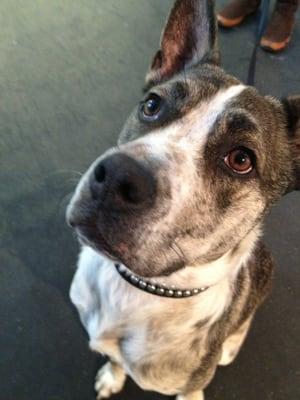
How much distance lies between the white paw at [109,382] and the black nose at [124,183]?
178 cm

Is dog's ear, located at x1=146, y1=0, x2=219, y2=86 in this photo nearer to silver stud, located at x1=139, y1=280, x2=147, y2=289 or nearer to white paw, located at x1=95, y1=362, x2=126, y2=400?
silver stud, located at x1=139, y1=280, x2=147, y2=289

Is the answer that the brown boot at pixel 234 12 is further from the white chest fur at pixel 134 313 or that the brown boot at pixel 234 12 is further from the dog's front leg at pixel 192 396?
the dog's front leg at pixel 192 396

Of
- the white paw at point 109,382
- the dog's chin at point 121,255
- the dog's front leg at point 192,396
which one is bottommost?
the white paw at point 109,382

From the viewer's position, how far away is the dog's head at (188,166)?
1583mm

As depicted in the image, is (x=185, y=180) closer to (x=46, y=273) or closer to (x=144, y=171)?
(x=144, y=171)

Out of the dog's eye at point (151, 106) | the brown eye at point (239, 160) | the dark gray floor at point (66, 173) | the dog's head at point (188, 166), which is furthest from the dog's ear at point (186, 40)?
the dark gray floor at point (66, 173)

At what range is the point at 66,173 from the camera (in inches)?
155

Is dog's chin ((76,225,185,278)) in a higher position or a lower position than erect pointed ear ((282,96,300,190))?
lower

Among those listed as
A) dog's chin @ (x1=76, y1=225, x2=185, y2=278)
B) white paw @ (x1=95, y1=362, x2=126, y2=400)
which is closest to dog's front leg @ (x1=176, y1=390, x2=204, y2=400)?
white paw @ (x1=95, y1=362, x2=126, y2=400)

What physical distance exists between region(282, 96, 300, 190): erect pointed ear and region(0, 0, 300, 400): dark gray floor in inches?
66.5

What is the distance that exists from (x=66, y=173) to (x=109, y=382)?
1634 mm

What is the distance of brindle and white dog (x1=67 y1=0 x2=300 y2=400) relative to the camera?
162 cm

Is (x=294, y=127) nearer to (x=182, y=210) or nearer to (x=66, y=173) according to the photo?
(x=182, y=210)

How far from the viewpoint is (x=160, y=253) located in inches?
67.2
